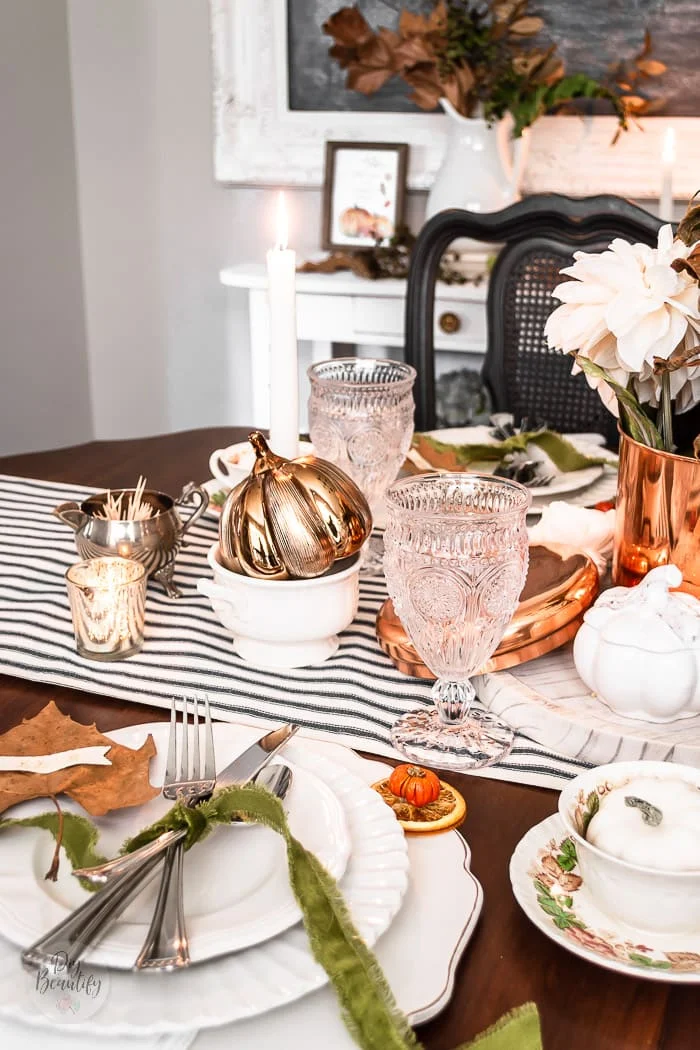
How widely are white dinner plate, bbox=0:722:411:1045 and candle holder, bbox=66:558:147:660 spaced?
12.3 inches

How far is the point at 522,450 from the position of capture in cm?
128

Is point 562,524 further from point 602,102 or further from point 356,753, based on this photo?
point 602,102

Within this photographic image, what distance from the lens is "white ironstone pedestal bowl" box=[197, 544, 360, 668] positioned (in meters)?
0.85

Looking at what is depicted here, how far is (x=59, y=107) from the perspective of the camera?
2758 mm

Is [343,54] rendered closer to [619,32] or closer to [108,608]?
[619,32]

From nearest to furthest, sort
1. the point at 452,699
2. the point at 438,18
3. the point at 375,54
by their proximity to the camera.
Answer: the point at 452,699 → the point at 438,18 → the point at 375,54

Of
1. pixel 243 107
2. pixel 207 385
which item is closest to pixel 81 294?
pixel 207 385

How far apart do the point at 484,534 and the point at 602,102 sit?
1.85m

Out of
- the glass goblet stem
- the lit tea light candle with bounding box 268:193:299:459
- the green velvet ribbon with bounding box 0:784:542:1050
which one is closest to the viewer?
the green velvet ribbon with bounding box 0:784:542:1050

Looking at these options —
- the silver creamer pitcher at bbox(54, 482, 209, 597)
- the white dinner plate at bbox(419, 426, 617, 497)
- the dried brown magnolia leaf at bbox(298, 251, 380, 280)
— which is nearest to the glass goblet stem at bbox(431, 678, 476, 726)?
the silver creamer pitcher at bbox(54, 482, 209, 597)

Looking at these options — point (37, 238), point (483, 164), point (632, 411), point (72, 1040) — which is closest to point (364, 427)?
point (632, 411)

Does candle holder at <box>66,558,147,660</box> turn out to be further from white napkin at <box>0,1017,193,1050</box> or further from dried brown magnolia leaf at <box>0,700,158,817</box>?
white napkin at <box>0,1017,193,1050</box>

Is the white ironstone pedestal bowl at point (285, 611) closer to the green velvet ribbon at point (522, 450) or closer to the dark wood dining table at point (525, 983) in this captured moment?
the dark wood dining table at point (525, 983)

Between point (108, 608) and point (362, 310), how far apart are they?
5.39 ft
